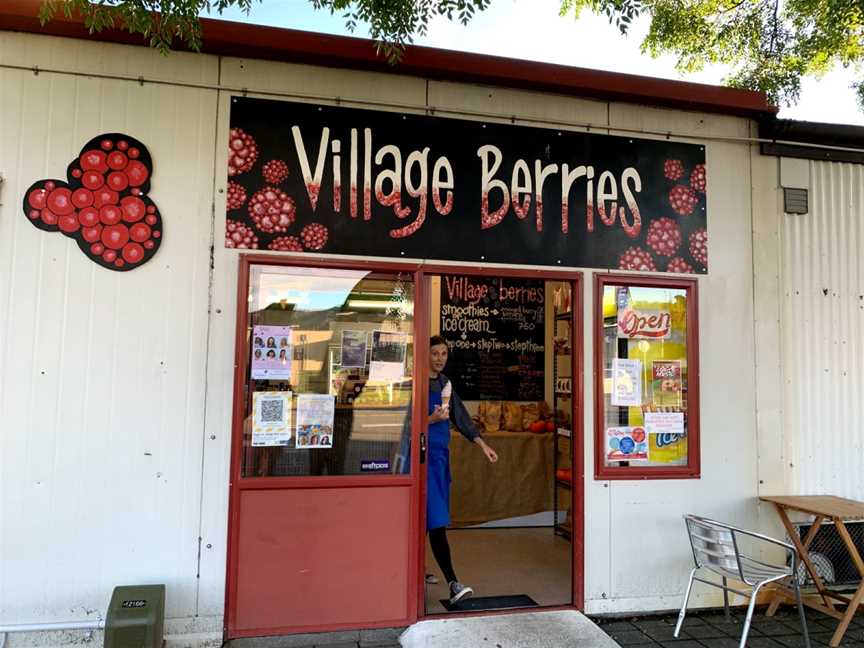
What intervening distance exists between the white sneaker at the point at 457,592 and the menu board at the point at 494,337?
2794mm

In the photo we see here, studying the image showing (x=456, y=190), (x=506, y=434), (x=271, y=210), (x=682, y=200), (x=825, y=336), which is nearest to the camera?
(x=271, y=210)

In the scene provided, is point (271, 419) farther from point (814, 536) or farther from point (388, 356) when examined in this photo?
point (814, 536)

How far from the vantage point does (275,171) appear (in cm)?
405

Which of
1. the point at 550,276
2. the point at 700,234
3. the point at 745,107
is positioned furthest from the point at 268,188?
the point at 745,107

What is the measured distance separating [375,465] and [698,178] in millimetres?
3337

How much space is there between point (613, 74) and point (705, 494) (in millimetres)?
3237

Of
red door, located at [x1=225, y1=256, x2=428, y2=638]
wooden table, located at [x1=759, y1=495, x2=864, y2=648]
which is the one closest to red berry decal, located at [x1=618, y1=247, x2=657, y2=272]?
red door, located at [x1=225, y1=256, x2=428, y2=638]

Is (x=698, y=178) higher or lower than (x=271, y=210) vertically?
higher

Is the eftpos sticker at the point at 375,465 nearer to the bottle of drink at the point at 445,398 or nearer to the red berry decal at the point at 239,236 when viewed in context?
the bottle of drink at the point at 445,398

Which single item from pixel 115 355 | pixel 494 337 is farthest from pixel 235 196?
pixel 494 337

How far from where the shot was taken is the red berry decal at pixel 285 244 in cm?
402

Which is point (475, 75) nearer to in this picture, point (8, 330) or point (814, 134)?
point (814, 134)

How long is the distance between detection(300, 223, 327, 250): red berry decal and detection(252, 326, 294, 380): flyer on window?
574 millimetres

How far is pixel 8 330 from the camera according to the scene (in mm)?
3680
